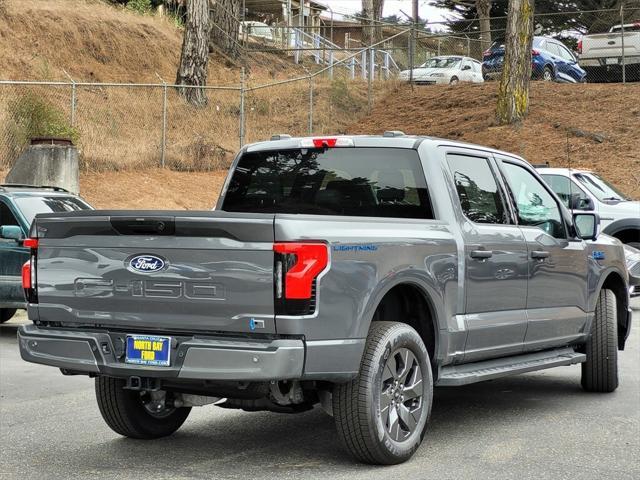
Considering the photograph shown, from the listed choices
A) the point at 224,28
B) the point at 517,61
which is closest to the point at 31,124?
the point at 517,61

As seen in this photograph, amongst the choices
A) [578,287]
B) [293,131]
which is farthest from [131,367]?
[293,131]

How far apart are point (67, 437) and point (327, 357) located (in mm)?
2276

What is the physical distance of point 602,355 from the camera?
9.01 meters

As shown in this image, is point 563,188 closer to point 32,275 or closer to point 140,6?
point 32,275

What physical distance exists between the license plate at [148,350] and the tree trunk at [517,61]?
23.3 metres

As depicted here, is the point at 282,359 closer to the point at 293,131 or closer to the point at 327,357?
the point at 327,357

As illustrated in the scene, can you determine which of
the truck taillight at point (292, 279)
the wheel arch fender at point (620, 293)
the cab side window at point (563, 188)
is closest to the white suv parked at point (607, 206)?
the cab side window at point (563, 188)

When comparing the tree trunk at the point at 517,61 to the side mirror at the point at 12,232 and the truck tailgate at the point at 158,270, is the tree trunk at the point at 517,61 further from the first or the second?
the truck tailgate at the point at 158,270

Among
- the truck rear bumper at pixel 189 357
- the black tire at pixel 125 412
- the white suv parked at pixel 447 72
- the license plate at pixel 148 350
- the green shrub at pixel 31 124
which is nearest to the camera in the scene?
the truck rear bumper at pixel 189 357

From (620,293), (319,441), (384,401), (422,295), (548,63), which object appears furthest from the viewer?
(548,63)

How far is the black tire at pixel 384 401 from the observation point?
243 inches

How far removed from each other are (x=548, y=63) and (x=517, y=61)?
7.08 metres

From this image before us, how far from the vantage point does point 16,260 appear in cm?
1257

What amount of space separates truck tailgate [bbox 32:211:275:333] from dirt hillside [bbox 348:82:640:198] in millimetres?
19708
